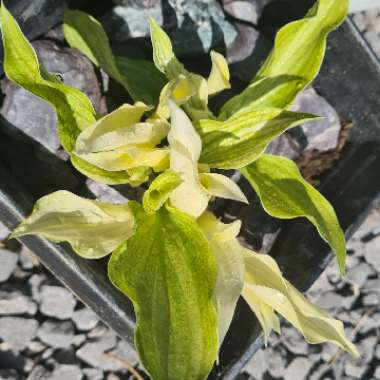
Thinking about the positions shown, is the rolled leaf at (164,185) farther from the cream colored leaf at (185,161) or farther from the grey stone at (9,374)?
the grey stone at (9,374)

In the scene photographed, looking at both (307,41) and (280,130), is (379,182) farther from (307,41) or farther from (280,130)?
(280,130)

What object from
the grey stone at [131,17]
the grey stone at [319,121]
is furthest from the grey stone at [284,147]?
the grey stone at [131,17]

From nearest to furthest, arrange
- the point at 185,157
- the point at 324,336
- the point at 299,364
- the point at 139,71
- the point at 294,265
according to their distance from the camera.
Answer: the point at 185,157
the point at 324,336
the point at 139,71
the point at 294,265
the point at 299,364

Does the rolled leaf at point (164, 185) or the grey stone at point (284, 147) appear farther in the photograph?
the grey stone at point (284, 147)

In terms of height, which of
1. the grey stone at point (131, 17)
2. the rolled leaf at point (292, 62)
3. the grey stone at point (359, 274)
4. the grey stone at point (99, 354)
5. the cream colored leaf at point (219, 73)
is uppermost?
the grey stone at point (131, 17)

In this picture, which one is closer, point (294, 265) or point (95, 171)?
point (95, 171)

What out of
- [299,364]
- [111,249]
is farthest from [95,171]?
[299,364]
